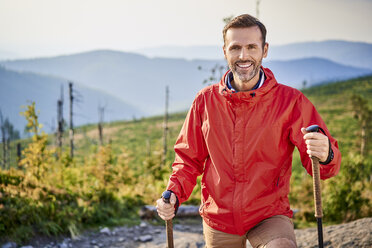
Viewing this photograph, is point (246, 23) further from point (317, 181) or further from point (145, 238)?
point (145, 238)

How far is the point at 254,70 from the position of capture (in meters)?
2.88

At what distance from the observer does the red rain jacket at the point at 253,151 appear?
8.96 feet

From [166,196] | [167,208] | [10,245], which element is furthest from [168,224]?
[10,245]

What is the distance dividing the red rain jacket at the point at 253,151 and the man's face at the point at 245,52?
15 cm

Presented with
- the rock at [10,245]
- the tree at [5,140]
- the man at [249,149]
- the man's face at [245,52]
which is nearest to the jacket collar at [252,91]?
the man at [249,149]

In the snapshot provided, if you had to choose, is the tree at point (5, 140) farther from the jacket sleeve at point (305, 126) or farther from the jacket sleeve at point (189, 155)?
the jacket sleeve at point (305, 126)

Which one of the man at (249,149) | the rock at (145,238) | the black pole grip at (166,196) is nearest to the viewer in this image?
the man at (249,149)

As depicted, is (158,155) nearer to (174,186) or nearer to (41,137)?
(41,137)

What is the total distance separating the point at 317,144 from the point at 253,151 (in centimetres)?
52

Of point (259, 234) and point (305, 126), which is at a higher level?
point (305, 126)

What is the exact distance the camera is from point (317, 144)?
2.43 meters

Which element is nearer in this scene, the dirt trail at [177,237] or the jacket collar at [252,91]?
the jacket collar at [252,91]

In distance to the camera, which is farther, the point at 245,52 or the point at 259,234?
the point at 245,52

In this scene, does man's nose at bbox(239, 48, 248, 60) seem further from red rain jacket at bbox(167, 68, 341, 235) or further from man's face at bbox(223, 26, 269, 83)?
red rain jacket at bbox(167, 68, 341, 235)
